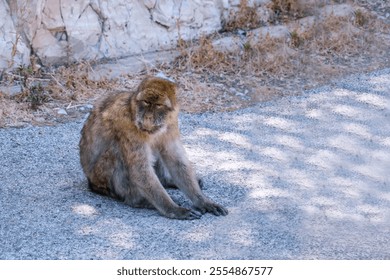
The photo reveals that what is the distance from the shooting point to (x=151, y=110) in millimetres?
6438

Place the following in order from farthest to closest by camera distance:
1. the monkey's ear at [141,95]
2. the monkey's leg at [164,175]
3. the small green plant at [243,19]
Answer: the small green plant at [243,19] < the monkey's leg at [164,175] < the monkey's ear at [141,95]

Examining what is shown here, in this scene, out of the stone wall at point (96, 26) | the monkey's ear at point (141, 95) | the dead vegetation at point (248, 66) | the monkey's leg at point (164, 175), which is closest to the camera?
the monkey's ear at point (141, 95)

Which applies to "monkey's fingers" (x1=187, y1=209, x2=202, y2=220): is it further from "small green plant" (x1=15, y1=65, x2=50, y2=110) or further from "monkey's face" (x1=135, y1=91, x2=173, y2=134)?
"small green plant" (x1=15, y1=65, x2=50, y2=110)

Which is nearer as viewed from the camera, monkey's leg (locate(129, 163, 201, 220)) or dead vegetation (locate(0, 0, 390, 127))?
monkey's leg (locate(129, 163, 201, 220))

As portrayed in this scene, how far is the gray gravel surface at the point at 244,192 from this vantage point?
5.93 metres

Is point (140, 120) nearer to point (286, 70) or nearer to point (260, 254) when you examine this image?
point (260, 254)

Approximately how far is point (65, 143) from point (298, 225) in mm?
2982

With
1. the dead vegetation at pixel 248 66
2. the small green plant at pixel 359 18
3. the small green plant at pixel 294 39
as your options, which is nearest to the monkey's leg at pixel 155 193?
the dead vegetation at pixel 248 66

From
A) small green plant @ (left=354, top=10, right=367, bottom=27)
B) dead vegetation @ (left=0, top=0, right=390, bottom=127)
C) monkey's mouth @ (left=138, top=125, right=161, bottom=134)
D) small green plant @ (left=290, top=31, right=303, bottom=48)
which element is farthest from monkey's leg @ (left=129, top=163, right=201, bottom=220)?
small green plant @ (left=354, top=10, right=367, bottom=27)

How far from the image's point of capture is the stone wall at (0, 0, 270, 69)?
979 centimetres

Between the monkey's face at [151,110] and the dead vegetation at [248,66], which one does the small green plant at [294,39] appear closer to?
the dead vegetation at [248,66]

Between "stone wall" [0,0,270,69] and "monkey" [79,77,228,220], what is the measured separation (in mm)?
2979

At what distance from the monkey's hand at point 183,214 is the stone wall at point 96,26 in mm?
3781
